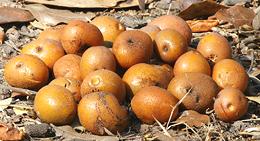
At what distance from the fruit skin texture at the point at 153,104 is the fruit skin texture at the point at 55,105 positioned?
365 mm

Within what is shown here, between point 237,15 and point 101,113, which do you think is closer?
point 101,113

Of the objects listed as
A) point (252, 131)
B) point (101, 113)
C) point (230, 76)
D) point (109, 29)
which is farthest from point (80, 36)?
point (252, 131)

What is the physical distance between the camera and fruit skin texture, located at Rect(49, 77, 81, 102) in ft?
12.9

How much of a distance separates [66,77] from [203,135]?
36.8 inches

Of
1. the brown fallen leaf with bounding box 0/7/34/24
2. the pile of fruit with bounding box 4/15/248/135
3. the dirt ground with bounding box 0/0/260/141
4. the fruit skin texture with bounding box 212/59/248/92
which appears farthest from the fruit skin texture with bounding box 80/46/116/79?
the brown fallen leaf with bounding box 0/7/34/24

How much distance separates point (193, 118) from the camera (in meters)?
3.85

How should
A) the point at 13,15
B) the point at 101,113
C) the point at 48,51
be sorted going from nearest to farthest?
1. the point at 101,113
2. the point at 48,51
3. the point at 13,15

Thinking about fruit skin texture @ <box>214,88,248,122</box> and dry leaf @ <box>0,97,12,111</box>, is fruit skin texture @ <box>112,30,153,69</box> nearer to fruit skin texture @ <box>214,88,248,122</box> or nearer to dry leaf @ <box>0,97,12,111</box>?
fruit skin texture @ <box>214,88,248,122</box>

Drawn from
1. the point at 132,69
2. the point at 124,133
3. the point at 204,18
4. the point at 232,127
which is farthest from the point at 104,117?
the point at 204,18

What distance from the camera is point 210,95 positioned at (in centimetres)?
393

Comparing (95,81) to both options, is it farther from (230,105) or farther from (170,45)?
(230,105)

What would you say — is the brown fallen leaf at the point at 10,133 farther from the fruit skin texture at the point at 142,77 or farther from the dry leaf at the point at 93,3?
the dry leaf at the point at 93,3

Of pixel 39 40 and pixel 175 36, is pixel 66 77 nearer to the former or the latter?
pixel 39 40

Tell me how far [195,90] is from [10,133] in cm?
110
